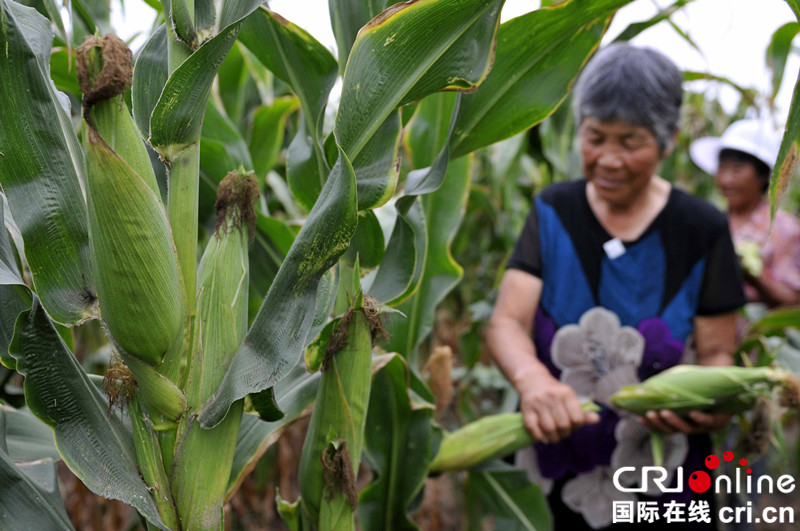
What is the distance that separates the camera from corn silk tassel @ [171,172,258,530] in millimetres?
540

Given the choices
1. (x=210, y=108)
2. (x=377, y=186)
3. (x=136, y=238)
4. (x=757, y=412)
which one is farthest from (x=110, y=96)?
(x=757, y=412)

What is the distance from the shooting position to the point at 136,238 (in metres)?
0.46

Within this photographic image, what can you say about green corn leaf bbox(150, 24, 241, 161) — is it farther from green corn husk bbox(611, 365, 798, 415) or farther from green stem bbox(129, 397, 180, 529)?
green corn husk bbox(611, 365, 798, 415)

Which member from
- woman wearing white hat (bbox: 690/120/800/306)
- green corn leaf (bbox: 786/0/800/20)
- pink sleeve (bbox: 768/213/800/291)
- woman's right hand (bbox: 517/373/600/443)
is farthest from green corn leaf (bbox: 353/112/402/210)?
pink sleeve (bbox: 768/213/800/291)

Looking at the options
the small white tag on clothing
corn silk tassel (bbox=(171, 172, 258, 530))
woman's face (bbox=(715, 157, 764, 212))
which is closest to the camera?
corn silk tassel (bbox=(171, 172, 258, 530))

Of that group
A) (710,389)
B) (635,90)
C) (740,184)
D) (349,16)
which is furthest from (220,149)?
(740,184)

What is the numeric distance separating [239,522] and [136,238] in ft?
6.61

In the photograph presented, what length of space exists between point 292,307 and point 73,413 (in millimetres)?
203

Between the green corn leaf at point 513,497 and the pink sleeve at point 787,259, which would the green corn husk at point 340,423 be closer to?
the green corn leaf at point 513,497

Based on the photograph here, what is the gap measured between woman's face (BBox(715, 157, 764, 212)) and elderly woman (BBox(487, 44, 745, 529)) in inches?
37.8

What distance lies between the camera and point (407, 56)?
54cm

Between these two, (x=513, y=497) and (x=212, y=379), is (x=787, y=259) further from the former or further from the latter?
(x=212, y=379)

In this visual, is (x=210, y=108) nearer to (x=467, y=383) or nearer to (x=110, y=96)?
(x=110, y=96)

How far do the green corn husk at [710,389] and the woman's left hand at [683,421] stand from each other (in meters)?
0.01
